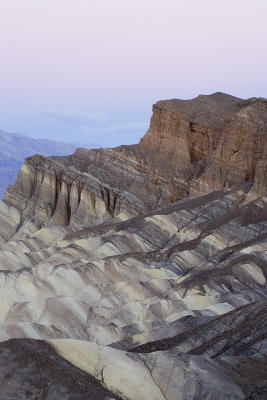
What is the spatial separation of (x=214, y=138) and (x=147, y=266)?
21474 millimetres

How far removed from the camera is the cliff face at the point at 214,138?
1991 inches

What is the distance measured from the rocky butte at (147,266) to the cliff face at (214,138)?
12 cm

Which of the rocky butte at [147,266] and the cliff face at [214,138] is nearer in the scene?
the rocky butte at [147,266]

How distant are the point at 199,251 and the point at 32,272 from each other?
37.1ft

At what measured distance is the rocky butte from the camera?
16.9 metres

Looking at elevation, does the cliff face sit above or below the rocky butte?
above

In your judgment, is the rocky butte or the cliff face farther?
the cliff face

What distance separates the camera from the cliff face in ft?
166

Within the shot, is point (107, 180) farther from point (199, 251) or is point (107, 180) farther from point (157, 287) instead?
point (157, 287)

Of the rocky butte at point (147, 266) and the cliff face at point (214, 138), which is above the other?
the cliff face at point (214, 138)

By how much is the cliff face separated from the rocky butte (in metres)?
0.12

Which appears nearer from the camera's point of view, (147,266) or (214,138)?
(147,266)

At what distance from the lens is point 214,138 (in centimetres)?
5534

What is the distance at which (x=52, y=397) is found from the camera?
50.4 feet
